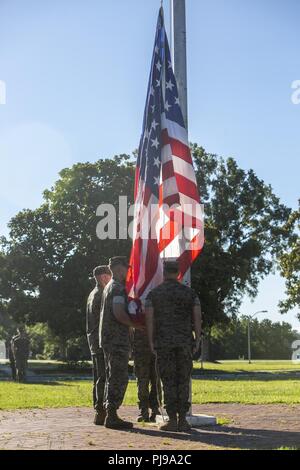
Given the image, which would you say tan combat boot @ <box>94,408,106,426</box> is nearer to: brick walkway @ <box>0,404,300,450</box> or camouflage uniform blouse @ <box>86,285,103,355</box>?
brick walkway @ <box>0,404,300,450</box>

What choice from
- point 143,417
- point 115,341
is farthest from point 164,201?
point 143,417

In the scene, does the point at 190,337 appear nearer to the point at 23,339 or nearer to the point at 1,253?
the point at 23,339

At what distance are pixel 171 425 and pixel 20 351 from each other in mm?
17262

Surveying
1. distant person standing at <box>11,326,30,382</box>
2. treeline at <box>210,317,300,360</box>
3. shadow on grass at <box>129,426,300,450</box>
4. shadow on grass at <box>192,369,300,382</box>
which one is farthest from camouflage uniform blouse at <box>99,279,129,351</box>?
treeline at <box>210,317,300,360</box>

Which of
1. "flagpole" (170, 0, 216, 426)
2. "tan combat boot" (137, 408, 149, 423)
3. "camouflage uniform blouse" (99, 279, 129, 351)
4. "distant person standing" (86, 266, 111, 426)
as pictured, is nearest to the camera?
"camouflage uniform blouse" (99, 279, 129, 351)

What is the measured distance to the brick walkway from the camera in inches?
282

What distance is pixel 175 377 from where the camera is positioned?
27.1 ft

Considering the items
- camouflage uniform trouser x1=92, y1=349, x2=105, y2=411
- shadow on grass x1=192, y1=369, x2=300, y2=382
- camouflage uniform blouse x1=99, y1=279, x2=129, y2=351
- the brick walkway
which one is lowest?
shadow on grass x1=192, y1=369, x2=300, y2=382

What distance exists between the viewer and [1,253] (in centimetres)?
4122

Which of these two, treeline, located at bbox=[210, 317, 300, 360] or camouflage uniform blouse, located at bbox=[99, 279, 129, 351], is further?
treeline, located at bbox=[210, 317, 300, 360]

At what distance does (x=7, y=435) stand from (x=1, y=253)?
3393 centimetres

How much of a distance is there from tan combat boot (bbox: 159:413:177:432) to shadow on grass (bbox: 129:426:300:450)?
0.09m
